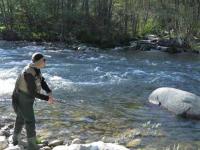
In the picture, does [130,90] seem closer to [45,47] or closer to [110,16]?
[45,47]

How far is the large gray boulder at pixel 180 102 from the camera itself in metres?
13.7

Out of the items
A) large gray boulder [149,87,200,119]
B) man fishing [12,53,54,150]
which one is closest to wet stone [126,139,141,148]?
man fishing [12,53,54,150]

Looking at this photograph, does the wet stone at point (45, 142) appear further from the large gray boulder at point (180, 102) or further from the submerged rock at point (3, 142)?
the large gray boulder at point (180, 102)

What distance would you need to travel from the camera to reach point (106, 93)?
56.4 ft

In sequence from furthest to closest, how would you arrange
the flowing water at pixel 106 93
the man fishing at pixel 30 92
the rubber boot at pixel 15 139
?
1. the flowing water at pixel 106 93
2. the rubber boot at pixel 15 139
3. the man fishing at pixel 30 92

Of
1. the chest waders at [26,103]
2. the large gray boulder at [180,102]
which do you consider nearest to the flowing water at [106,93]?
the large gray boulder at [180,102]


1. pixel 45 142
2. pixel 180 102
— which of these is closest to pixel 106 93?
pixel 180 102

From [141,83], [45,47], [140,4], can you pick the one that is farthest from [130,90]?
[140,4]

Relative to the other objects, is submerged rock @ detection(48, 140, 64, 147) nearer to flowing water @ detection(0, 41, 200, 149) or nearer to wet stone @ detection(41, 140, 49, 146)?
wet stone @ detection(41, 140, 49, 146)

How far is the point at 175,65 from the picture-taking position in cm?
2767

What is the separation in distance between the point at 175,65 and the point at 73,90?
11988 mm

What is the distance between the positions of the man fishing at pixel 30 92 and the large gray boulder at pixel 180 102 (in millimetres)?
6165

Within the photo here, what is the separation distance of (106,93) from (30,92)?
29.3 ft

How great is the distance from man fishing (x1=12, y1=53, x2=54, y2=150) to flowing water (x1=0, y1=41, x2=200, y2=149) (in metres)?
2.12
